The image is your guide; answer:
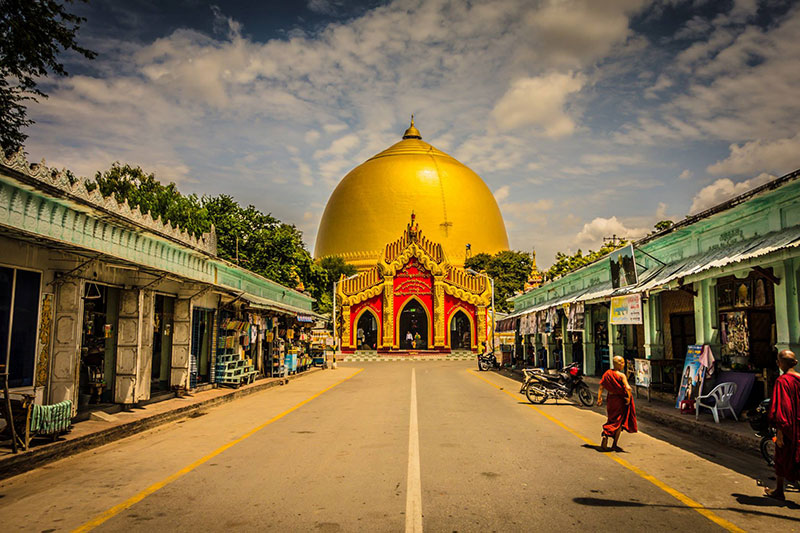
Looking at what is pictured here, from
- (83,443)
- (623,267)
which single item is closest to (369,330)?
(623,267)

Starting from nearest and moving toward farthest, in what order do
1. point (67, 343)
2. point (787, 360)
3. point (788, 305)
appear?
point (787, 360) → point (788, 305) → point (67, 343)

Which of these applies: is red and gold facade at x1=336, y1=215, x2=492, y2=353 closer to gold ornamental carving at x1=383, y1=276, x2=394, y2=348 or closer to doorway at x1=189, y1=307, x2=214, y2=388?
gold ornamental carving at x1=383, y1=276, x2=394, y2=348

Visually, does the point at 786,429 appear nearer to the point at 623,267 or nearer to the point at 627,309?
the point at 627,309

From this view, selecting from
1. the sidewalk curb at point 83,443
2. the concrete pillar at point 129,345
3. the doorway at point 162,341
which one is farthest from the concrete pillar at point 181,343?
the concrete pillar at point 129,345

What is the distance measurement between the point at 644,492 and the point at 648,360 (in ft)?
29.1

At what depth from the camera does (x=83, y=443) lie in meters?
8.95

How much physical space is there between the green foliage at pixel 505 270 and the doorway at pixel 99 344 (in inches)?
1737

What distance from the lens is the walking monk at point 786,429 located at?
19.9 ft

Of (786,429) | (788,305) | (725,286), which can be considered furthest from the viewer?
(725,286)

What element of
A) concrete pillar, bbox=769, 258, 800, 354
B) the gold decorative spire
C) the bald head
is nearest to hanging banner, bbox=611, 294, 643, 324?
concrete pillar, bbox=769, 258, 800, 354

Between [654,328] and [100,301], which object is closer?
[100,301]

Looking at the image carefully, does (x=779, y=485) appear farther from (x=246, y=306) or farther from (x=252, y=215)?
(x=252, y=215)

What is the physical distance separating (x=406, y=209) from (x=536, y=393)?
174 feet

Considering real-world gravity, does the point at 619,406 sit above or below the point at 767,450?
above
